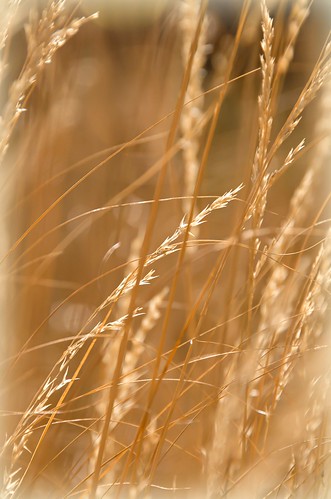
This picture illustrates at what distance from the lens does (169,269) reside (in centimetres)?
117

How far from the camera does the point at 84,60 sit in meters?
1.92

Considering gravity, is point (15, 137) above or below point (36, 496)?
above

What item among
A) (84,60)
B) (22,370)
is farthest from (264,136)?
(84,60)

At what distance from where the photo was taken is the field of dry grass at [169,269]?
636 mm

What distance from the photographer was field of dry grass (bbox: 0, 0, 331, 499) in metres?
0.64

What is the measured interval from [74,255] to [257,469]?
137 cm

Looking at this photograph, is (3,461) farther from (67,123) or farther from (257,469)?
(67,123)

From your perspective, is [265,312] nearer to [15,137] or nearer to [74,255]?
[15,137]

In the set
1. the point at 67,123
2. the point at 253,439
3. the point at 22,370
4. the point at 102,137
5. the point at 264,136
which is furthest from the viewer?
the point at 102,137

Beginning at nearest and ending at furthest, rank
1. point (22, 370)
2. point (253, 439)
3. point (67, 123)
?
point (253, 439) < point (22, 370) < point (67, 123)

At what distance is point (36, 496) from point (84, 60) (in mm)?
1422

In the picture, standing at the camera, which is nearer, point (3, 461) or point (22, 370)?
point (3, 461)

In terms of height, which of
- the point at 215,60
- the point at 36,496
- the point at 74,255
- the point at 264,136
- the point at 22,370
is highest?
the point at 264,136

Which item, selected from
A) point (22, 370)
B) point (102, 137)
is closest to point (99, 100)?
point (102, 137)
